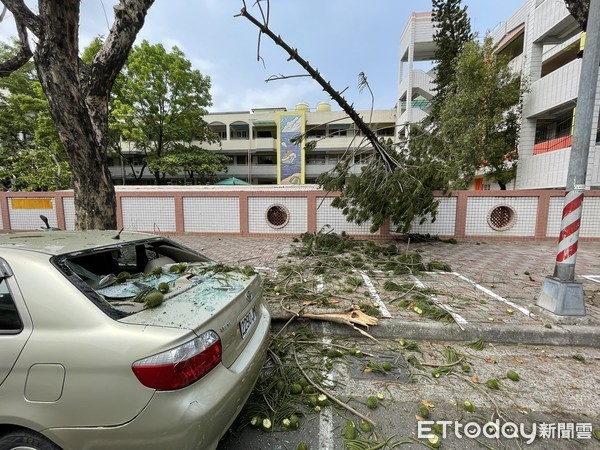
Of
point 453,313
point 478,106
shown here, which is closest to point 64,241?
point 453,313

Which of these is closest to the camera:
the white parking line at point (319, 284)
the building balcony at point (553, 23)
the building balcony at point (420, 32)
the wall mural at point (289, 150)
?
the white parking line at point (319, 284)

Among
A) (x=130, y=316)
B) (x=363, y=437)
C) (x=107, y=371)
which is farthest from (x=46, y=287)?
(x=363, y=437)

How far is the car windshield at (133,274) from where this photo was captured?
169cm

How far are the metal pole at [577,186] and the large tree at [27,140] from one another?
17532 millimetres

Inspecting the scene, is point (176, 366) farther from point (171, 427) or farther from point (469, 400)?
point (469, 400)

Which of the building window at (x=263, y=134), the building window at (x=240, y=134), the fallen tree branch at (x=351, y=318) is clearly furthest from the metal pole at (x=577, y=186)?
the building window at (x=240, y=134)

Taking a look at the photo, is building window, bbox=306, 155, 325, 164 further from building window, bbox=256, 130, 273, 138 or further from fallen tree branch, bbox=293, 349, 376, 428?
fallen tree branch, bbox=293, 349, 376, 428

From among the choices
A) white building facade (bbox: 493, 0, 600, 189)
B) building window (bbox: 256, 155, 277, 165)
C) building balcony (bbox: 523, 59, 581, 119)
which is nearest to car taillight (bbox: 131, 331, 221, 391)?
white building facade (bbox: 493, 0, 600, 189)

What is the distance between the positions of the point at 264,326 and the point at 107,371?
3.80 ft

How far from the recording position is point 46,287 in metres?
1.55

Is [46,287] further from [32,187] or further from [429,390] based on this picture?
[32,187]

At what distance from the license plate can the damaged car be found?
145 millimetres

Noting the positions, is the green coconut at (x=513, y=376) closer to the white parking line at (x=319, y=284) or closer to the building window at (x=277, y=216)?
the white parking line at (x=319, y=284)

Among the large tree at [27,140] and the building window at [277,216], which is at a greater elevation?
the large tree at [27,140]
